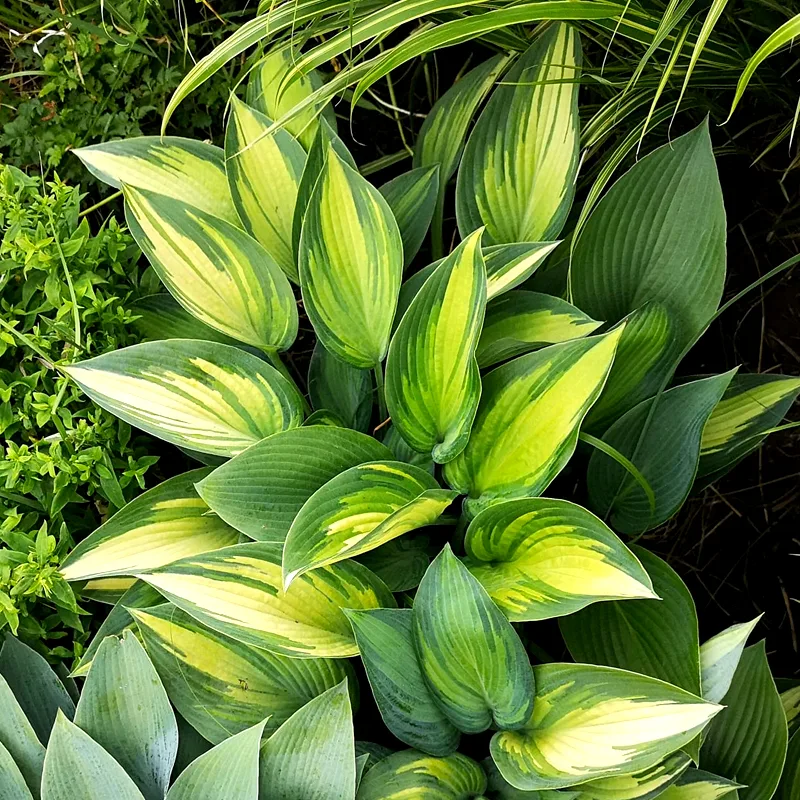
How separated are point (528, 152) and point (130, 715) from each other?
679 millimetres

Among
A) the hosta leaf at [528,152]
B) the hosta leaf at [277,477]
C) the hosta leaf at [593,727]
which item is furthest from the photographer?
the hosta leaf at [528,152]

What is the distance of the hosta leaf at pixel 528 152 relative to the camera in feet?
2.58

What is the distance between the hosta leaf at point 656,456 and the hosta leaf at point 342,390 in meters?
0.25

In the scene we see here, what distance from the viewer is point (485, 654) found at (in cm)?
62

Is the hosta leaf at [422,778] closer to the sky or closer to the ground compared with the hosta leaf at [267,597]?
closer to the ground

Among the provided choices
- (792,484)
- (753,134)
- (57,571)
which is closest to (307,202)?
(57,571)

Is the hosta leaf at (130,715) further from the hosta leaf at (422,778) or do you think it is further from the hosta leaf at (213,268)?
the hosta leaf at (213,268)

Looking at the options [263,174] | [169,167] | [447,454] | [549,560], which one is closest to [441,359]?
[447,454]

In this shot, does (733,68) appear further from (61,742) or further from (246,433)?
(61,742)

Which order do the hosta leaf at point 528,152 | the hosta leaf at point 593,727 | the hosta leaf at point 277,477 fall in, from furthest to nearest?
1. the hosta leaf at point 528,152
2. the hosta leaf at point 277,477
3. the hosta leaf at point 593,727

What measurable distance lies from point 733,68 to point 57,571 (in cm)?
86

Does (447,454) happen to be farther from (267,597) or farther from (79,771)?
(79,771)

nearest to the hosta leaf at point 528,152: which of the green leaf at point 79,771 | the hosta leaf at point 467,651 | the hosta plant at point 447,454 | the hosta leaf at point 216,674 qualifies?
the hosta plant at point 447,454

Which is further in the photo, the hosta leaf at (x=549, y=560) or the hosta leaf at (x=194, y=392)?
the hosta leaf at (x=194, y=392)
